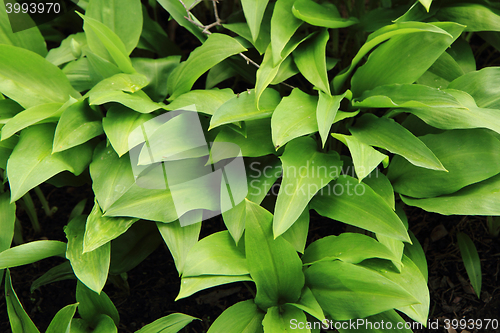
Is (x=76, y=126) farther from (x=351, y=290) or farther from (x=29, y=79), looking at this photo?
(x=351, y=290)

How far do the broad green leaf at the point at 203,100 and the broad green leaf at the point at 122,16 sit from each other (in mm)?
335

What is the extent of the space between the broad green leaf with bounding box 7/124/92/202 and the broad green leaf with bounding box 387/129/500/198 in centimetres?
98

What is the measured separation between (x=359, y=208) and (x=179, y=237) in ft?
1.69

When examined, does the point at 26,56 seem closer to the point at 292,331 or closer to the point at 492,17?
the point at 292,331

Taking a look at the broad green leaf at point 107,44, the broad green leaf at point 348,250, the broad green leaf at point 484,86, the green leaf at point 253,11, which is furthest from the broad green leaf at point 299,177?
the broad green leaf at point 107,44

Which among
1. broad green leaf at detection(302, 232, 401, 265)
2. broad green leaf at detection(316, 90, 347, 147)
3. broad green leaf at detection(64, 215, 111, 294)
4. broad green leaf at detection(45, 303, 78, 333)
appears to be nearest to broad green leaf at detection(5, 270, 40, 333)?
broad green leaf at detection(45, 303, 78, 333)

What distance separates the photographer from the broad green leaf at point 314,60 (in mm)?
1145

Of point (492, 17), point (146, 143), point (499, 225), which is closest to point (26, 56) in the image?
point (146, 143)

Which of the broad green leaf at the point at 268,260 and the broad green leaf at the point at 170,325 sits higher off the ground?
the broad green leaf at the point at 268,260

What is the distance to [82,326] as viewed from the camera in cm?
113

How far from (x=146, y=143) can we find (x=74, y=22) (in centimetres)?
94

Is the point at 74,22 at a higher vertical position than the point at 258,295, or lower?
higher

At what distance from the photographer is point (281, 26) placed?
118 centimetres

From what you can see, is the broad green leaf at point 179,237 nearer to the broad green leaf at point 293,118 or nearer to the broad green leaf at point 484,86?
the broad green leaf at point 293,118
